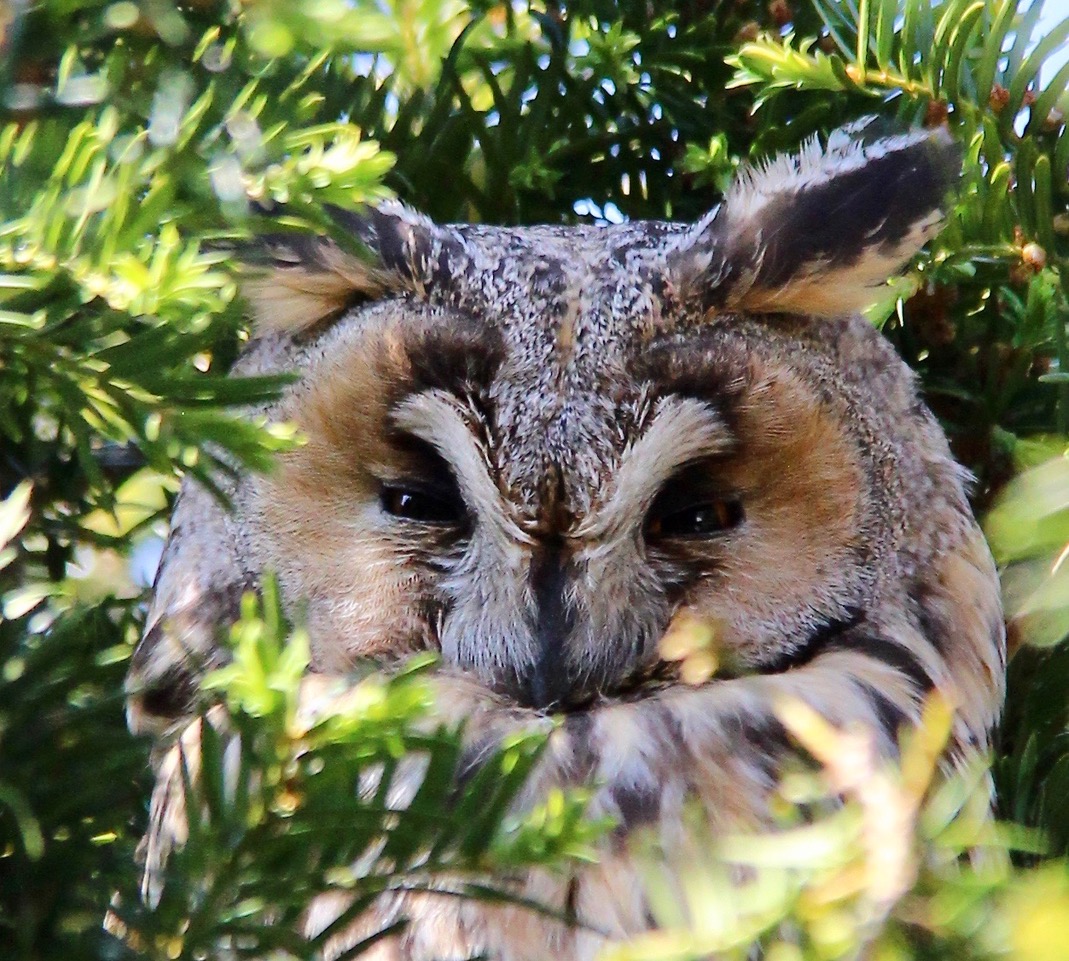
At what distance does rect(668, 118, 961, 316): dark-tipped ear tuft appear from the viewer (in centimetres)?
148

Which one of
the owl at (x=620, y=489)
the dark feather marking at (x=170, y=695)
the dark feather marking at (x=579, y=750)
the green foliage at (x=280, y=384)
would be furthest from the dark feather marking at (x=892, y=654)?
the dark feather marking at (x=170, y=695)

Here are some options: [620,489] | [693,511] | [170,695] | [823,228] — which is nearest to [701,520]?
[693,511]

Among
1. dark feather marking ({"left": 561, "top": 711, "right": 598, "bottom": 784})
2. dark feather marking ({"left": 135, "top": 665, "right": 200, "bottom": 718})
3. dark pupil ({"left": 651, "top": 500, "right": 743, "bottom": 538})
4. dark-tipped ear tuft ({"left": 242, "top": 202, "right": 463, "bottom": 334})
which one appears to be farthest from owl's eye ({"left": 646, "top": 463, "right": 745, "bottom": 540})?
dark feather marking ({"left": 135, "top": 665, "right": 200, "bottom": 718})

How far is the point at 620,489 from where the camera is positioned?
1.40 meters

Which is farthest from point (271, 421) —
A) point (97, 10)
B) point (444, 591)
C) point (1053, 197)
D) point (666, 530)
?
point (1053, 197)

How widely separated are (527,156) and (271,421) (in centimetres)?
49

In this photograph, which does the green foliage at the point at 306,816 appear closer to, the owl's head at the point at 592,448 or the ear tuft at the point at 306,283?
the owl's head at the point at 592,448

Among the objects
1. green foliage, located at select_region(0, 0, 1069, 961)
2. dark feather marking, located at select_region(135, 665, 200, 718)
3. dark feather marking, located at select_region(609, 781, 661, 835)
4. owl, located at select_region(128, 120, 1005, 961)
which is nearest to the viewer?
green foliage, located at select_region(0, 0, 1069, 961)

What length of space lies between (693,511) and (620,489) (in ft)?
0.43

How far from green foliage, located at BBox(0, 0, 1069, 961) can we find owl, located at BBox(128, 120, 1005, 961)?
0.10 metres

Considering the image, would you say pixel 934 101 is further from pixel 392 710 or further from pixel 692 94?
pixel 392 710

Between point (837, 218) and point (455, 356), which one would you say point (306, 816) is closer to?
point (455, 356)

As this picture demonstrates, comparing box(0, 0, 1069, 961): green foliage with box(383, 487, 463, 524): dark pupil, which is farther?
box(383, 487, 463, 524): dark pupil

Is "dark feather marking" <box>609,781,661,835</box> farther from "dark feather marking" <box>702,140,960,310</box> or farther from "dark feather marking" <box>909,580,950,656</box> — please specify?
"dark feather marking" <box>702,140,960,310</box>
